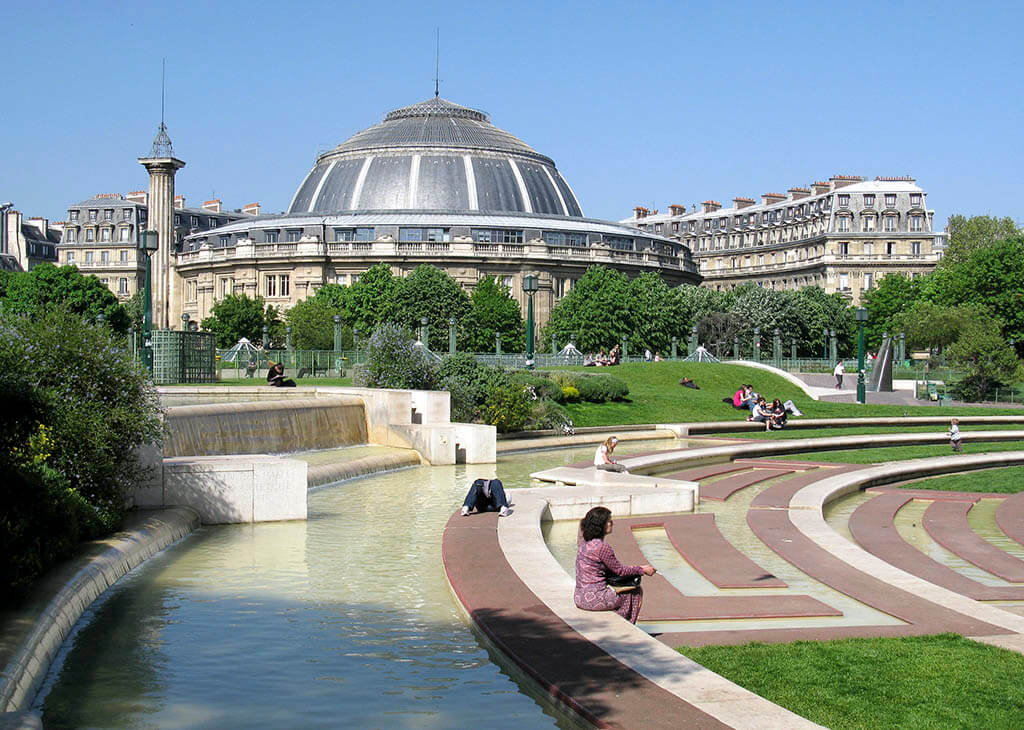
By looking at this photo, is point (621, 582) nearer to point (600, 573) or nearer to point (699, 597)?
point (600, 573)

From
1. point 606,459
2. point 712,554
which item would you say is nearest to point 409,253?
point 606,459

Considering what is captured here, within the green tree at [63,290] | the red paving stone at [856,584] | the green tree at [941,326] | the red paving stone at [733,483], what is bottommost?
the red paving stone at [856,584]

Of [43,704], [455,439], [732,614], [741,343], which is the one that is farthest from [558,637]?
[741,343]

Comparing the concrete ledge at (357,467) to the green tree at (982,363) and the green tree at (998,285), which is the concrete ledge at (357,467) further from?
the green tree at (998,285)

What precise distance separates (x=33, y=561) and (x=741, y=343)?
294ft

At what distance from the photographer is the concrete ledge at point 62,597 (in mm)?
8609

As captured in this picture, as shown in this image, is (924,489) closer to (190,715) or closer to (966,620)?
(966,620)

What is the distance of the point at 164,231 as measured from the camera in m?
117

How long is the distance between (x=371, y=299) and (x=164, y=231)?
40008 millimetres

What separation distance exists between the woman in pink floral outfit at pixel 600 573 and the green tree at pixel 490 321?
7343 cm

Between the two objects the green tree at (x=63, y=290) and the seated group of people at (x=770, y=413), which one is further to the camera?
the green tree at (x=63, y=290)

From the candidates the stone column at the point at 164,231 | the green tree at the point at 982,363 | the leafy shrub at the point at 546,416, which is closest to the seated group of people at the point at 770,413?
the leafy shrub at the point at 546,416

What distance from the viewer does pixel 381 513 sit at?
1869cm

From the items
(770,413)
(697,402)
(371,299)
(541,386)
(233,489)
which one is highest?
(371,299)
